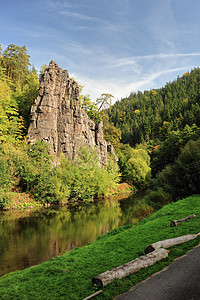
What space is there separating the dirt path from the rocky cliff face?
36.7 m

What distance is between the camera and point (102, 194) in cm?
4253

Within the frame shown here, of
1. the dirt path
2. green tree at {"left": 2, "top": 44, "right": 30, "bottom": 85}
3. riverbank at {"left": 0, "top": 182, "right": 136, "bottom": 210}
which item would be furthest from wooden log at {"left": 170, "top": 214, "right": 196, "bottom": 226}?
green tree at {"left": 2, "top": 44, "right": 30, "bottom": 85}

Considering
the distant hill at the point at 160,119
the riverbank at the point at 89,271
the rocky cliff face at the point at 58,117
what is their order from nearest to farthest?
the riverbank at the point at 89,271
the rocky cliff face at the point at 58,117
the distant hill at the point at 160,119

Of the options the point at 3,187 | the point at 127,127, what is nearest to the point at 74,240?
the point at 3,187

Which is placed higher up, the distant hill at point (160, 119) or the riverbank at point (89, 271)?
the distant hill at point (160, 119)

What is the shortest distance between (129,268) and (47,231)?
1607 cm

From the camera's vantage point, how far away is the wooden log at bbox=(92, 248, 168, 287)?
21.7 ft

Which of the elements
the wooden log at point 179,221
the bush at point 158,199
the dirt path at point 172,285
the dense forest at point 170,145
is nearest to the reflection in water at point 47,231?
the bush at point 158,199

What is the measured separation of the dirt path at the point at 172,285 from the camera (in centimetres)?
584

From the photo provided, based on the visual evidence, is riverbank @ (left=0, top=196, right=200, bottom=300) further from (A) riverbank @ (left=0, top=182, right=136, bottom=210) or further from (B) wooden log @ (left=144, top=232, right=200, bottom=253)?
(A) riverbank @ (left=0, top=182, right=136, bottom=210)

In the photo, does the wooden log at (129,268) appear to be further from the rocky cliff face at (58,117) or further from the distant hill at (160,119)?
the distant hill at (160,119)

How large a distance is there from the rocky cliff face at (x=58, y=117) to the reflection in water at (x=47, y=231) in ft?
54.2

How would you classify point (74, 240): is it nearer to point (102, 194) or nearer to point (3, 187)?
point (3, 187)

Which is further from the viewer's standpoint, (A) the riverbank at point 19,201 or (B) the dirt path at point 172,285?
(A) the riverbank at point 19,201
